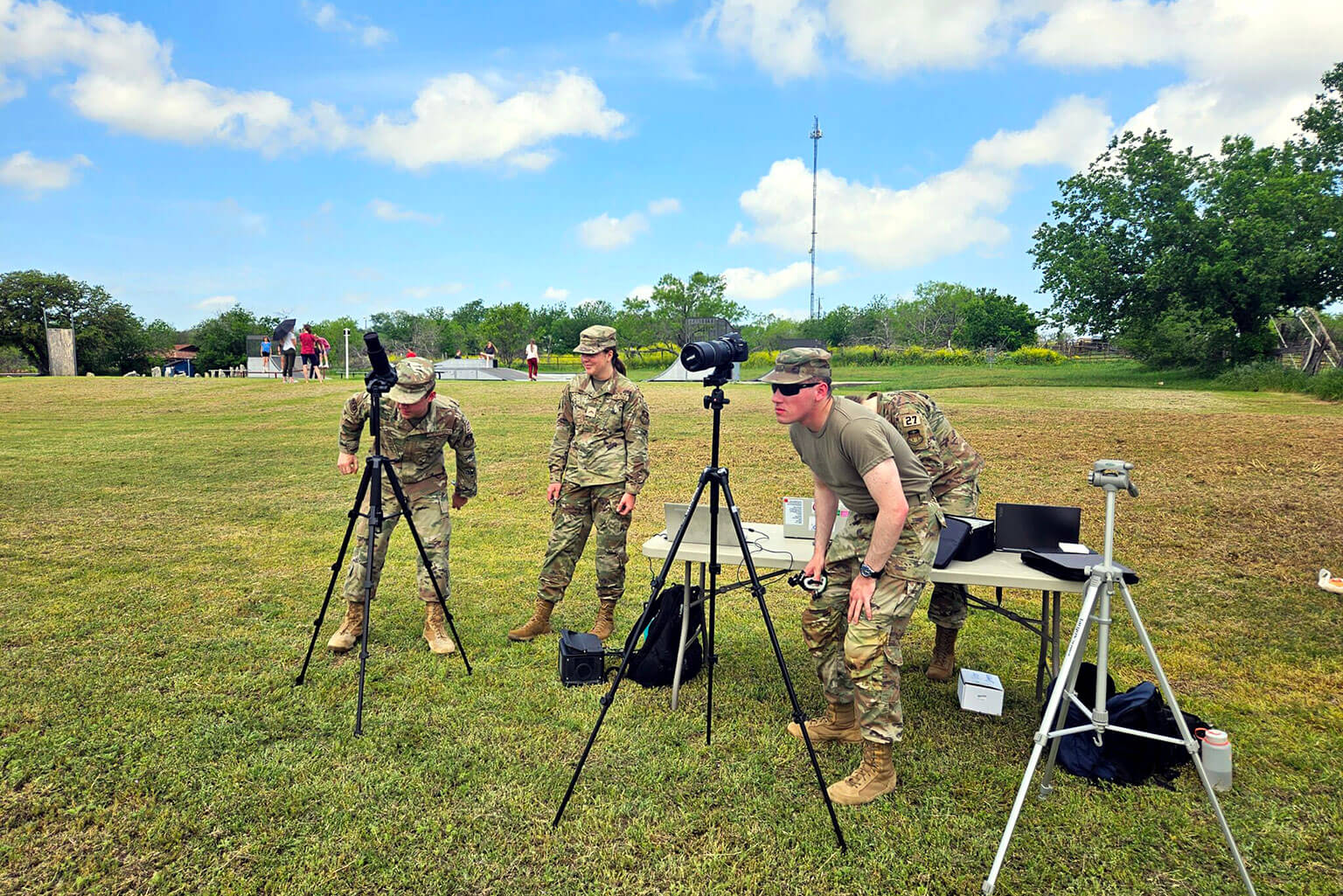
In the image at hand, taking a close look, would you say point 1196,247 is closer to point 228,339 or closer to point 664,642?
point 664,642

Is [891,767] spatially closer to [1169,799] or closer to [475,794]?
[1169,799]

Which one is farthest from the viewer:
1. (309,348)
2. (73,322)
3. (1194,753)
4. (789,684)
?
(73,322)

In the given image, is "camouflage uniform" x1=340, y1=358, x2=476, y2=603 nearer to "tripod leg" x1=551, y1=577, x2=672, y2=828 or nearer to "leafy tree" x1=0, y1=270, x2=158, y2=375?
"tripod leg" x1=551, y1=577, x2=672, y2=828

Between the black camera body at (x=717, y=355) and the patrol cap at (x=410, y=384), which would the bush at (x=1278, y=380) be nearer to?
the black camera body at (x=717, y=355)

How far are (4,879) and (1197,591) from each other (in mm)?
8839

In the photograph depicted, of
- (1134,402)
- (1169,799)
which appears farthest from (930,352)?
(1169,799)

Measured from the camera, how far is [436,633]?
5.64m

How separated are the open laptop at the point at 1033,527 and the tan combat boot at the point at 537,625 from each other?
3315 mm

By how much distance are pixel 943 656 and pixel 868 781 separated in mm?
1660

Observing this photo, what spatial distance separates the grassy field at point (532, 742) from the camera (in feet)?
10.8

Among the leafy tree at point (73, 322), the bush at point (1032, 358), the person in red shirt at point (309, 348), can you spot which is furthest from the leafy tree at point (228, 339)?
the bush at point (1032, 358)

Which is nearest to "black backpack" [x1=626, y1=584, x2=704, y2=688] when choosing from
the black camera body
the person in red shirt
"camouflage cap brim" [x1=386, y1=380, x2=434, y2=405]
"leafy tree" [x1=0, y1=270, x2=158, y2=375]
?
the black camera body

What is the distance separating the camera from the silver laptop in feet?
15.6

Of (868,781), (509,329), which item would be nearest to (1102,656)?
(868,781)
